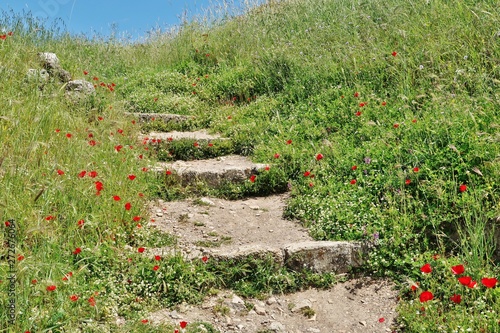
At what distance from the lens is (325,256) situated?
4.74 m

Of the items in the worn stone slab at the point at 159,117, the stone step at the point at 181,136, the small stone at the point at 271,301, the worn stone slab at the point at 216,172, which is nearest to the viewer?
the small stone at the point at 271,301

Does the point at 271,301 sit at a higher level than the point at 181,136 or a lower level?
lower

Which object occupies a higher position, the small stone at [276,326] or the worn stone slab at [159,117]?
the worn stone slab at [159,117]

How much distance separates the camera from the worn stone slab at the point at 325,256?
186 inches

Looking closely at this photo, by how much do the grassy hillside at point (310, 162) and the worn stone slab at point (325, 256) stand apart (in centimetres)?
11

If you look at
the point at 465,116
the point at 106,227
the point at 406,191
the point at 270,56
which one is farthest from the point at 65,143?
the point at 270,56

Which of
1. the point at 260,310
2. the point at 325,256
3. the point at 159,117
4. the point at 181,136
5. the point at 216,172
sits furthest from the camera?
the point at 159,117

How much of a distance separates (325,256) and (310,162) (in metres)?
1.72

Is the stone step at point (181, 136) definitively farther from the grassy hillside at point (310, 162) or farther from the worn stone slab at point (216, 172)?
the worn stone slab at point (216, 172)

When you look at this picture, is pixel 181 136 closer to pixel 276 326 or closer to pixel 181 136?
pixel 181 136

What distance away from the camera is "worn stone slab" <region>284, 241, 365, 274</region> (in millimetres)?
4727

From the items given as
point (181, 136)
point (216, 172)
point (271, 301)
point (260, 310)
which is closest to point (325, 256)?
point (271, 301)

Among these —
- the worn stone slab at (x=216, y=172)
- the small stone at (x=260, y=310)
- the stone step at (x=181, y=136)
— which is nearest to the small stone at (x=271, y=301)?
the small stone at (x=260, y=310)

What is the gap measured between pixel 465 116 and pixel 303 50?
4556mm
